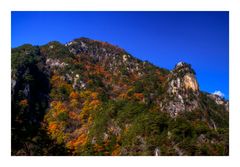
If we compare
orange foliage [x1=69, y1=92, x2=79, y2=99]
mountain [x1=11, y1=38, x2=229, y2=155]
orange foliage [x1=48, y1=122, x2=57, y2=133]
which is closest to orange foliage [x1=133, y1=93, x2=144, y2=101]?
mountain [x1=11, y1=38, x2=229, y2=155]

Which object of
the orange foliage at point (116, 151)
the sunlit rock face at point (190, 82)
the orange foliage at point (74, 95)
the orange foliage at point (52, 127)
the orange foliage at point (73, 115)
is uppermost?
the sunlit rock face at point (190, 82)

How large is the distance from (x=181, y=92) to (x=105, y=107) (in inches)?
207

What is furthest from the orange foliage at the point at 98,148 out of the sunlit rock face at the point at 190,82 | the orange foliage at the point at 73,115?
the sunlit rock face at the point at 190,82

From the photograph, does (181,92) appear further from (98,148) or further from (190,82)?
(98,148)

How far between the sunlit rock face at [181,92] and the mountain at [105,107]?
63 millimetres

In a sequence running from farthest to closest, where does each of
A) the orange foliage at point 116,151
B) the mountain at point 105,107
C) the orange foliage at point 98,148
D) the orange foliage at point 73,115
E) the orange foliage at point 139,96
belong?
the orange foliage at point 73,115, the orange foliage at point 139,96, the orange foliage at point 98,148, the orange foliage at point 116,151, the mountain at point 105,107

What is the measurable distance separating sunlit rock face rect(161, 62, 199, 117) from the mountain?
0.06 metres

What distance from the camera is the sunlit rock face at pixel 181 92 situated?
948 inches

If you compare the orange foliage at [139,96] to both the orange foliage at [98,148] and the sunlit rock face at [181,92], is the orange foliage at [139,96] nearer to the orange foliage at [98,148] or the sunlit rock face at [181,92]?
the sunlit rock face at [181,92]
